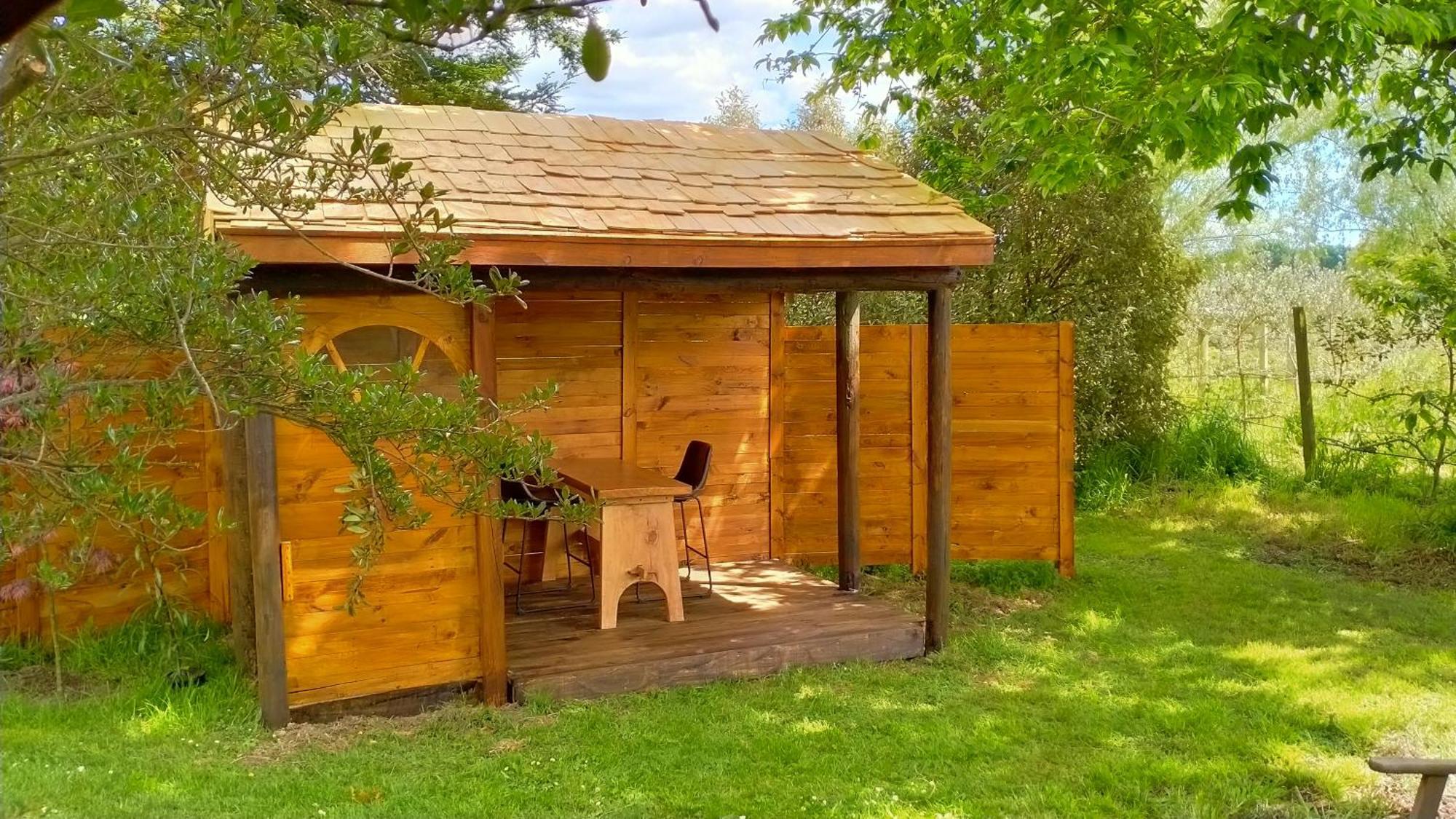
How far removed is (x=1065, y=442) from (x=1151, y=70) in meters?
2.59

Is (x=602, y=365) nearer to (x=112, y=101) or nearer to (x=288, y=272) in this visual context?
(x=288, y=272)

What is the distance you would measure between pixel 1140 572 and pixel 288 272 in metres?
6.31

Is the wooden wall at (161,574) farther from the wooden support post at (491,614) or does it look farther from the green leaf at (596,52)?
the green leaf at (596,52)

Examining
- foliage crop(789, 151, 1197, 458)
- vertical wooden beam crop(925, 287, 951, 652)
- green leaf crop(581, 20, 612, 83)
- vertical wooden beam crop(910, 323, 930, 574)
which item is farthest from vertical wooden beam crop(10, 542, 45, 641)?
foliage crop(789, 151, 1197, 458)

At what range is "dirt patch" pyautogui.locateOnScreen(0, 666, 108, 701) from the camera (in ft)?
18.0

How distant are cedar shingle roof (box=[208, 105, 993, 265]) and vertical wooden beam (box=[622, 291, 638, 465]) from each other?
122 centimetres

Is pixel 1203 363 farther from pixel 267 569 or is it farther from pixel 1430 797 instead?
pixel 267 569

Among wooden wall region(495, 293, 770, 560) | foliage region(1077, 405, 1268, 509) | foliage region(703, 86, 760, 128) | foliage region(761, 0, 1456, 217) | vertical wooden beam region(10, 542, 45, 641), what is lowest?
vertical wooden beam region(10, 542, 45, 641)

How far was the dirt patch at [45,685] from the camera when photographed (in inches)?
216

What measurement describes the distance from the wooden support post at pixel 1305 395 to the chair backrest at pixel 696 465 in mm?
6221

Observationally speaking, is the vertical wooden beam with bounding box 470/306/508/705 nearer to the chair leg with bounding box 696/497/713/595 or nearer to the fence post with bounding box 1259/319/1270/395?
the chair leg with bounding box 696/497/713/595

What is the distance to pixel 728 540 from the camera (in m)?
8.45

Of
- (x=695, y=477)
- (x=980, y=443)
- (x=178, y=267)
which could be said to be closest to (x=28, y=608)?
(x=695, y=477)

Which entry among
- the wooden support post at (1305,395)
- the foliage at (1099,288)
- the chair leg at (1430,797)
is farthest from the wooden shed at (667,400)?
the wooden support post at (1305,395)
